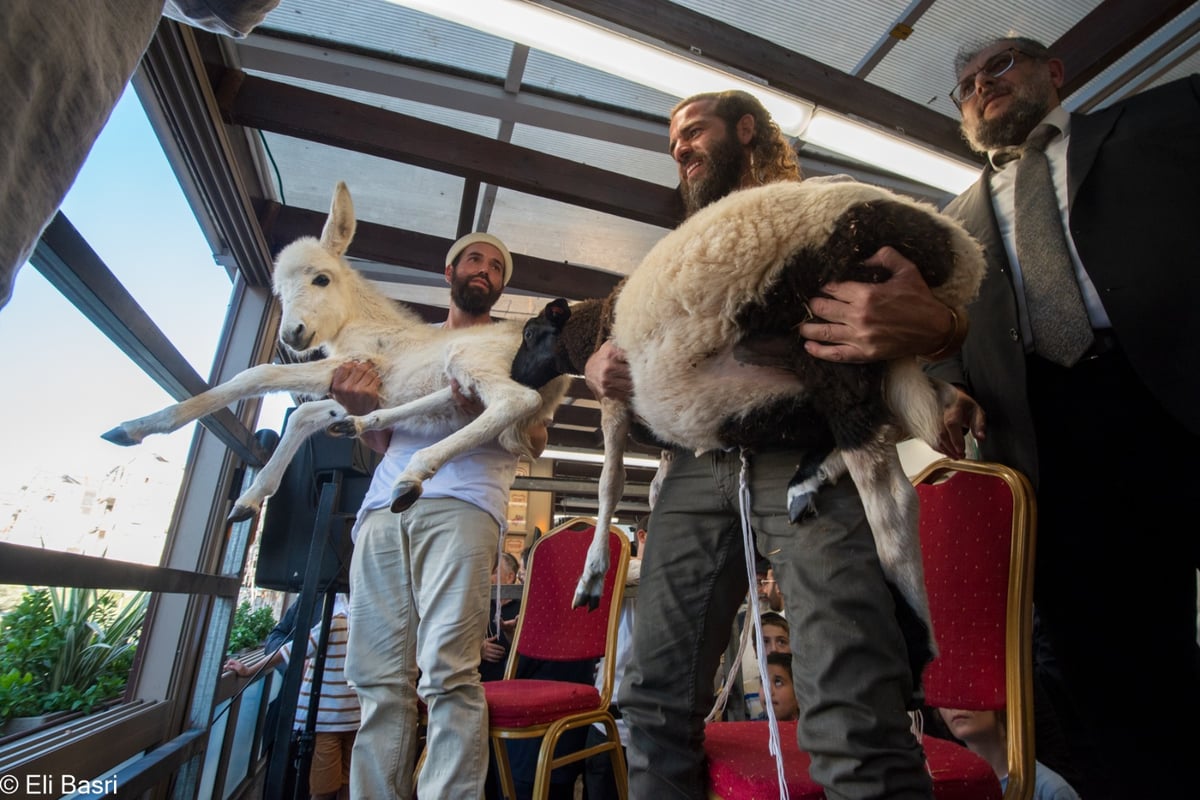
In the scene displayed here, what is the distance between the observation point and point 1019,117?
1.66 metres

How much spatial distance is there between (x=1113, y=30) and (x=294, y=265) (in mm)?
3678

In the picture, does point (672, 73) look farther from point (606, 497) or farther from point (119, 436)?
point (119, 436)

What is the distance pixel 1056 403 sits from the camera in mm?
1337

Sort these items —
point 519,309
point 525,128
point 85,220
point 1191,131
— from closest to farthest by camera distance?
point 1191,131 < point 85,220 < point 525,128 < point 519,309

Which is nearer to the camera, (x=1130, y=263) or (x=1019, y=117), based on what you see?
(x=1130, y=263)

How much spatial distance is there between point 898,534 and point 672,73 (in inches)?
97.9

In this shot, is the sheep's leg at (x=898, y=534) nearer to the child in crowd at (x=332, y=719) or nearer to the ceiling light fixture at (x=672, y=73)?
the ceiling light fixture at (x=672, y=73)

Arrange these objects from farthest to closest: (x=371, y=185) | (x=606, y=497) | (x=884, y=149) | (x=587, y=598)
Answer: (x=371, y=185) → (x=884, y=149) → (x=606, y=497) → (x=587, y=598)

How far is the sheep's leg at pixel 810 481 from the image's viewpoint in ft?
3.14

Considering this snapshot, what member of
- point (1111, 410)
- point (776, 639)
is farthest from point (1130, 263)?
point (776, 639)

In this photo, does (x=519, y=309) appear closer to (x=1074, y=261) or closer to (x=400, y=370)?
(x=400, y=370)

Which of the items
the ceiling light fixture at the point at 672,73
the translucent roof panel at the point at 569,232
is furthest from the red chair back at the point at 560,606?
the translucent roof panel at the point at 569,232

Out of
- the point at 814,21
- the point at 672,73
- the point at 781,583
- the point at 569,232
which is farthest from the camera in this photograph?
the point at 569,232

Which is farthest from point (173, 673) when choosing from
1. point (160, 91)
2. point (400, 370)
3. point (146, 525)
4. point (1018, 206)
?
point (1018, 206)
